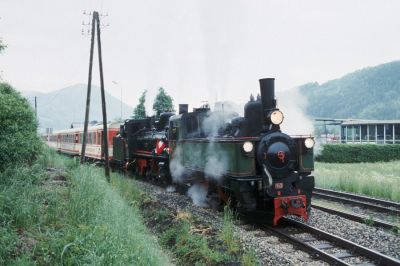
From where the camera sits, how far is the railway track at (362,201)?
11.2m

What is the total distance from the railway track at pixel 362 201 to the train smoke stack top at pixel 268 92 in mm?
4376

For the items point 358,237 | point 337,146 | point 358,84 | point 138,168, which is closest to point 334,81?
point 358,84

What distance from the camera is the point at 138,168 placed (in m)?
21.2

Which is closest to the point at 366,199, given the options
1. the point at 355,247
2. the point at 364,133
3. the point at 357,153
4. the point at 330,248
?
the point at 330,248

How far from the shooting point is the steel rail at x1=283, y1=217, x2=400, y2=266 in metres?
6.53

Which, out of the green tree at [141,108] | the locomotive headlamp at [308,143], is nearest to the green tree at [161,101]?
the green tree at [141,108]

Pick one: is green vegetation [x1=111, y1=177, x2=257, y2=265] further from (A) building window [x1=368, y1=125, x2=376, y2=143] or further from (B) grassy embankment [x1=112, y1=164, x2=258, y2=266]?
(A) building window [x1=368, y1=125, x2=376, y2=143]

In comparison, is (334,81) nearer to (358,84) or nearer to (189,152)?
(358,84)

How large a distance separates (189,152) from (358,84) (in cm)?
13103

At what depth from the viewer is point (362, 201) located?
42.8 feet

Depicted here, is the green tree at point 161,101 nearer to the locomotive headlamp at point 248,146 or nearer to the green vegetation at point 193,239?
the green vegetation at point 193,239

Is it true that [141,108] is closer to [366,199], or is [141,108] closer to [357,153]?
[357,153]

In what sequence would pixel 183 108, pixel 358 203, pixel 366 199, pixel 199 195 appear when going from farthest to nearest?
pixel 183 108 < pixel 366 199 < pixel 199 195 < pixel 358 203

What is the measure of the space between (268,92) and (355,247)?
368 cm
